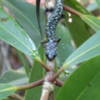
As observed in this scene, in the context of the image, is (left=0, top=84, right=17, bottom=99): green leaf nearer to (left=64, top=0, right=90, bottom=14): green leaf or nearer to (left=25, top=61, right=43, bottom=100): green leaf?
(left=25, top=61, right=43, bottom=100): green leaf

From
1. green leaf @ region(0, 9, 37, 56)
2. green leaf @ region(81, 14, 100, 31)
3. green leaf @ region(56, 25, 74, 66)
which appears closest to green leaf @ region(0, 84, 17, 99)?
green leaf @ region(0, 9, 37, 56)

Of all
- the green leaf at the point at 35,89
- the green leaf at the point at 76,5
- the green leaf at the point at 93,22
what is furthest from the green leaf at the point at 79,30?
the green leaf at the point at 35,89

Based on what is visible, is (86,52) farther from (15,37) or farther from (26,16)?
(26,16)

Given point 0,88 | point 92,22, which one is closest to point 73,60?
point 0,88

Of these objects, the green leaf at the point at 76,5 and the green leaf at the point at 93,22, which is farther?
the green leaf at the point at 76,5

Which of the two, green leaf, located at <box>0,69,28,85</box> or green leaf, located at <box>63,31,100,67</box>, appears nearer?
green leaf, located at <box>63,31,100,67</box>

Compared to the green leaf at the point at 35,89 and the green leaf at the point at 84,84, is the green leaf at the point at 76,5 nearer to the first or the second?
the green leaf at the point at 35,89
